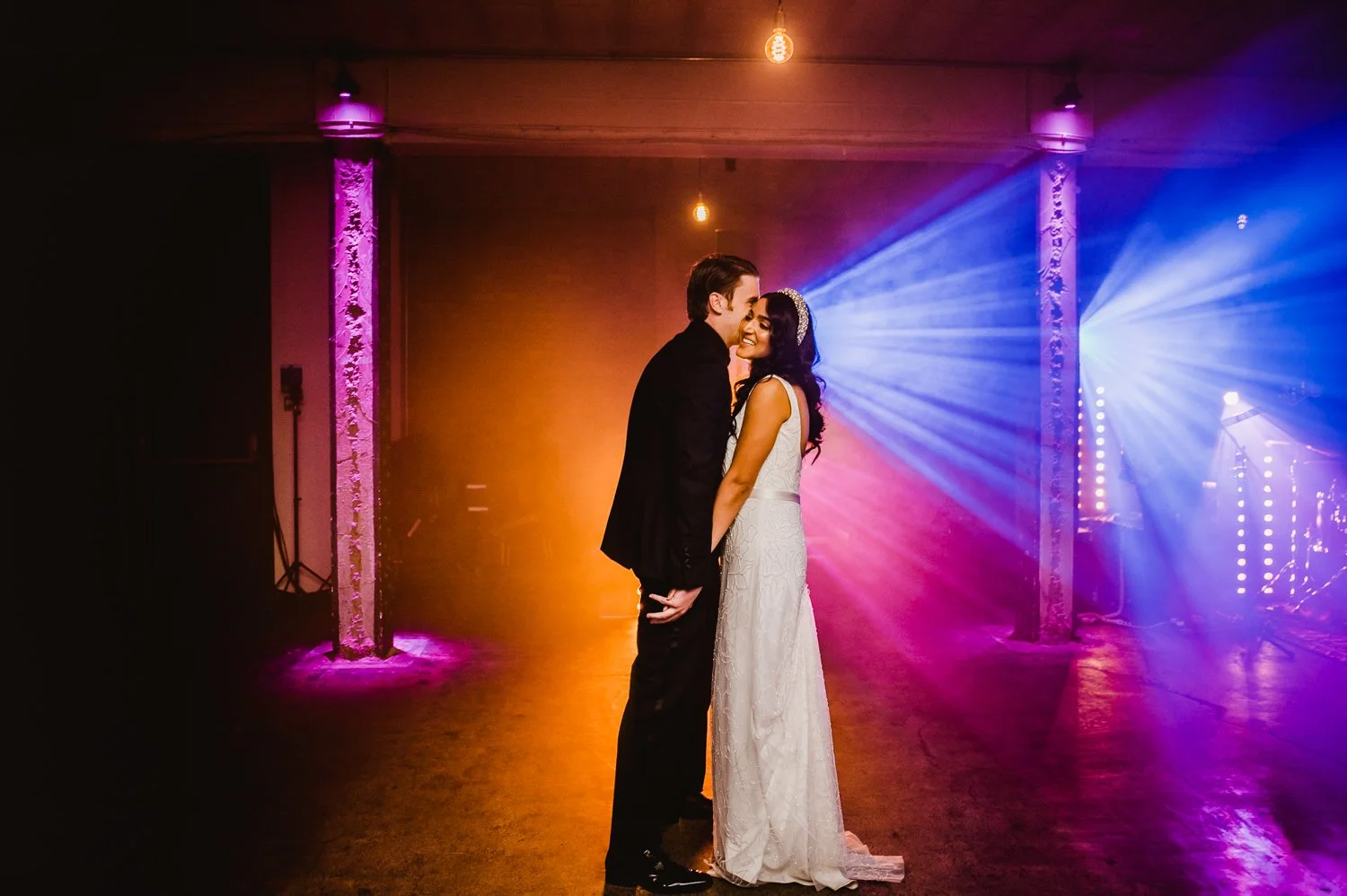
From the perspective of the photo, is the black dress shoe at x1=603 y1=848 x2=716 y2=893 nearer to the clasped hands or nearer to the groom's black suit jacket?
the clasped hands

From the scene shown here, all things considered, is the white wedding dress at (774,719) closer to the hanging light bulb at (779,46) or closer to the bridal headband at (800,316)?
the bridal headband at (800,316)

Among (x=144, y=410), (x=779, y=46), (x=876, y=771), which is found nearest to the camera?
(x=876, y=771)

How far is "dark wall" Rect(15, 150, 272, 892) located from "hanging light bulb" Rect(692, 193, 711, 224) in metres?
4.01

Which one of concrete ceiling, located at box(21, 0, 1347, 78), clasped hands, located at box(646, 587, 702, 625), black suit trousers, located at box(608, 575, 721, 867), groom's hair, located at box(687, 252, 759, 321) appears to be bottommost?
black suit trousers, located at box(608, 575, 721, 867)

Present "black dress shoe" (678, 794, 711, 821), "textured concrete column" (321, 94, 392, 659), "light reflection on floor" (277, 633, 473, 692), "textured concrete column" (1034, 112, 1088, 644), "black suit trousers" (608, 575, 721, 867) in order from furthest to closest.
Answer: "textured concrete column" (1034, 112, 1088, 644)
"textured concrete column" (321, 94, 392, 659)
"light reflection on floor" (277, 633, 473, 692)
"black dress shoe" (678, 794, 711, 821)
"black suit trousers" (608, 575, 721, 867)

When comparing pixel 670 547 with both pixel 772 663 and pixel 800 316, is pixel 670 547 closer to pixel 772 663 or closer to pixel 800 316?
pixel 772 663

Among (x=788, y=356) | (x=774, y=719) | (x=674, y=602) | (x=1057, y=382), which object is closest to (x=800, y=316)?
(x=788, y=356)

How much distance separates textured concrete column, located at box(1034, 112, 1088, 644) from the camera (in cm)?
534

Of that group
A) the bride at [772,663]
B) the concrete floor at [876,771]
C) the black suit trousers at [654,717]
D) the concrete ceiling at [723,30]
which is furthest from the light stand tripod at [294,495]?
the bride at [772,663]

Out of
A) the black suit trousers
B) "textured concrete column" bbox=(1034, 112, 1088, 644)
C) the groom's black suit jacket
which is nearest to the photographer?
the groom's black suit jacket

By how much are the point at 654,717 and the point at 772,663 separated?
1.35 ft

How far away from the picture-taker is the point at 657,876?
2498mm

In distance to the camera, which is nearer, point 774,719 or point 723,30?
point 774,719

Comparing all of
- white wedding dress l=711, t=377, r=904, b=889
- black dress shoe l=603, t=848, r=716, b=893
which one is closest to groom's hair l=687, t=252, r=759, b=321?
white wedding dress l=711, t=377, r=904, b=889
